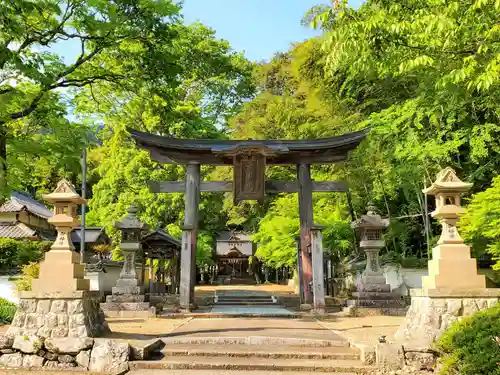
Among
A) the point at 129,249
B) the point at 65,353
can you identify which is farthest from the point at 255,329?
the point at 129,249

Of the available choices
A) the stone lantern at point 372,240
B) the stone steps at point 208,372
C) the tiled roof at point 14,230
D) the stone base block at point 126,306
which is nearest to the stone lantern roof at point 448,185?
the stone steps at point 208,372

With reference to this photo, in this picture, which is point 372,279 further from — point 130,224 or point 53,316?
point 53,316

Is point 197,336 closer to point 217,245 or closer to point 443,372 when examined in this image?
point 443,372

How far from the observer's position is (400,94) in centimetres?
2028

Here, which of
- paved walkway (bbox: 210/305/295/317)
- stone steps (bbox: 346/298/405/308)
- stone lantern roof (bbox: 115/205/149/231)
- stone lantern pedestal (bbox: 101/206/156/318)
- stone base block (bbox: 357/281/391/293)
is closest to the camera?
paved walkway (bbox: 210/305/295/317)

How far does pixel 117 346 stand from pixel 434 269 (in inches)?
206

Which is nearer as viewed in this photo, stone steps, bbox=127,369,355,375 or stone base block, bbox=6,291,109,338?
stone steps, bbox=127,369,355,375

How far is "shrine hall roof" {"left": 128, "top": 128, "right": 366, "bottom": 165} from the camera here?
14312 millimetres

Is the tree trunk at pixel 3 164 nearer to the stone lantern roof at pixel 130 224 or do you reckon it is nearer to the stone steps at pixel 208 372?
the stone steps at pixel 208 372

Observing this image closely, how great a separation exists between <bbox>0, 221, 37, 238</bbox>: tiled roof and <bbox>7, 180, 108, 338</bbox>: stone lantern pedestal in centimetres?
1757

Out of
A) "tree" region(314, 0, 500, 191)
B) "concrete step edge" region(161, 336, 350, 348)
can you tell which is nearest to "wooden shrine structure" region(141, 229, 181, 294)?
"concrete step edge" region(161, 336, 350, 348)

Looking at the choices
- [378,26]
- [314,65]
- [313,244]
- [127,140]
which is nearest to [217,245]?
[127,140]

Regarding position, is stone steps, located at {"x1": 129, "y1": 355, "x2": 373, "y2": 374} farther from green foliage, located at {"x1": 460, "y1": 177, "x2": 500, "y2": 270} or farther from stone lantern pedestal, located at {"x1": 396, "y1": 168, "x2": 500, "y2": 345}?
green foliage, located at {"x1": 460, "y1": 177, "x2": 500, "y2": 270}

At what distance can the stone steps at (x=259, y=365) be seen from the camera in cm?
690
